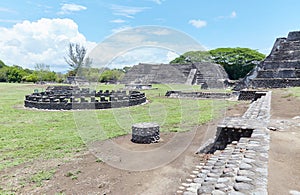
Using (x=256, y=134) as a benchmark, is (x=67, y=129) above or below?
below

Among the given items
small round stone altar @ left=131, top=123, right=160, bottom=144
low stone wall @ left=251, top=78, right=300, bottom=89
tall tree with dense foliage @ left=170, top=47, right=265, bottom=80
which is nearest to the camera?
small round stone altar @ left=131, top=123, right=160, bottom=144

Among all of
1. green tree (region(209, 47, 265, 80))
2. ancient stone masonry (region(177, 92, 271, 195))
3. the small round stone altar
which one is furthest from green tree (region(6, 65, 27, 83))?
ancient stone masonry (region(177, 92, 271, 195))

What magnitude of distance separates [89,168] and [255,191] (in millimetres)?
3879

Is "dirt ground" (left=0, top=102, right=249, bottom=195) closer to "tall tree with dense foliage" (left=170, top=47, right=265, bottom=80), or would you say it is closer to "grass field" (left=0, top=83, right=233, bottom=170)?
"grass field" (left=0, top=83, right=233, bottom=170)

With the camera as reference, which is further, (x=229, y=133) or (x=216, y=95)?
(x=216, y=95)

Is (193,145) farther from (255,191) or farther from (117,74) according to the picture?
(117,74)

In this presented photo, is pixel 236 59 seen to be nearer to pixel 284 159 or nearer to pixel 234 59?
pixel 234 59

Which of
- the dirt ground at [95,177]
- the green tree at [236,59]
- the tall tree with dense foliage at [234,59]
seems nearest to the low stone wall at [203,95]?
the dirt ground at [95,177]

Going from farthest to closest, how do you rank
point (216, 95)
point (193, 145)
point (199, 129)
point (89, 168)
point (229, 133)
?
1. point (216, 95)
2. point (199, 129)
3. point (193, 145)
4. point (229, 133)
5. point (89, 168)

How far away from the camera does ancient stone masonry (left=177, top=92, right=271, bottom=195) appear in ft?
9.57

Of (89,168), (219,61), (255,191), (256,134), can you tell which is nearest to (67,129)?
(89,168)

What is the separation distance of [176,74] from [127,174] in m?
45.0

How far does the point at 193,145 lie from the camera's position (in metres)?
7.19

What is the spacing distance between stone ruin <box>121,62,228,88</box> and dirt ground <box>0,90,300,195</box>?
126 feet
